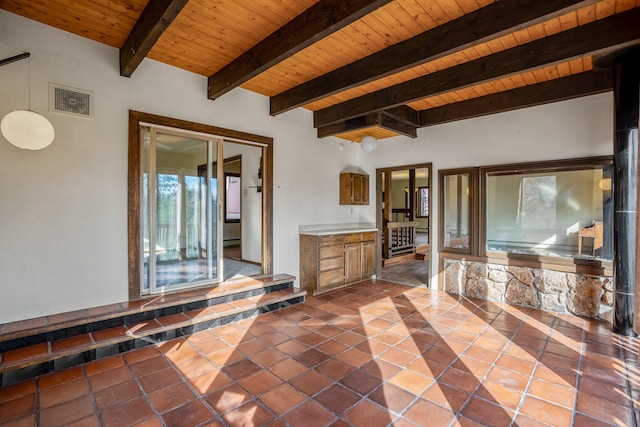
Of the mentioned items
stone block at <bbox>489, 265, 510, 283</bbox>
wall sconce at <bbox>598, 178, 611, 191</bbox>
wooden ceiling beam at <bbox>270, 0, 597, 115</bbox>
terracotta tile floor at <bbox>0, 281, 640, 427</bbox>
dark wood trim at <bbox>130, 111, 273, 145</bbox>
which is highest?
wooden ceiling beam at <bbox>270, 0, 597, 115</bbox>

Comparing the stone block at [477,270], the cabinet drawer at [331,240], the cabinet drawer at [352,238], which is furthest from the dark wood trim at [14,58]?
the stone block at [477,270]

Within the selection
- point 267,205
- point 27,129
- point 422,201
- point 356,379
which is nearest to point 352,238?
point 267,205

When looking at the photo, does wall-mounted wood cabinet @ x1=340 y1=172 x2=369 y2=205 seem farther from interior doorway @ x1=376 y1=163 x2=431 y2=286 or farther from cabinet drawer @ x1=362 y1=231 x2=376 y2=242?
cabinet drawer @ x1=362 y1=231 x2=376 y2=242

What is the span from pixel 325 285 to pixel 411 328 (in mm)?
1744

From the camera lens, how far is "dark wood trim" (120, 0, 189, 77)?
224 centimetres

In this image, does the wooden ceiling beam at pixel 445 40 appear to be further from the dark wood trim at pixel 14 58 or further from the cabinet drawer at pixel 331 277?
the dark wood trim at pixel 14 58

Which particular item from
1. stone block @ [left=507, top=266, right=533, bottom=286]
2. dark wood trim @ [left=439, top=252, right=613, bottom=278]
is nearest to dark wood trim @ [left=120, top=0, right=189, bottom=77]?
dark wood trim @ [left=439, top=252, right=613, bottom=278]

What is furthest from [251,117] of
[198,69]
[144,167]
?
[144,167]

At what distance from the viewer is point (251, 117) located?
443cm

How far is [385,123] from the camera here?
4.62 metres

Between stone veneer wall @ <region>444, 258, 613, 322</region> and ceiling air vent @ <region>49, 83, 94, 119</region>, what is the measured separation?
528 cm

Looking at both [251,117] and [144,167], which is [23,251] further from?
[251,117]

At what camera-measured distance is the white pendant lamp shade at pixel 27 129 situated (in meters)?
2.64

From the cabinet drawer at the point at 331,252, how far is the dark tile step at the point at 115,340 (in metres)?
1.20
